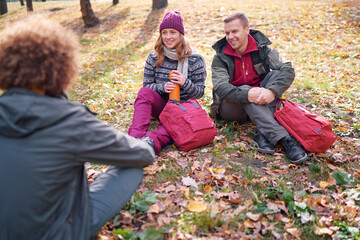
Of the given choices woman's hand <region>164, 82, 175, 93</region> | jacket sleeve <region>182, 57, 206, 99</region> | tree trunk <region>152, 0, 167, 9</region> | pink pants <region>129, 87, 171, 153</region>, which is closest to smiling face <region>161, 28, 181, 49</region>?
jacket sleeve <region>182, 57, 206, 99</region>

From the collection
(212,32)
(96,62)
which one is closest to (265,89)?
(96,62)

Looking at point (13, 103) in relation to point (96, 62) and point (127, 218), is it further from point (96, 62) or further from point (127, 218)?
point (96, 62)

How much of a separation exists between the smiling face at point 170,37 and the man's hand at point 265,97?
132 cm

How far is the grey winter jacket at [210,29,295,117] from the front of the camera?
3695mm

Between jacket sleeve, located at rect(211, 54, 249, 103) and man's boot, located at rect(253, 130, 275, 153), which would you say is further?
jacket sleeve, located at rect(211, 54, 249, 103)

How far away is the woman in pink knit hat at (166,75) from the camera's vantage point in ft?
12.4

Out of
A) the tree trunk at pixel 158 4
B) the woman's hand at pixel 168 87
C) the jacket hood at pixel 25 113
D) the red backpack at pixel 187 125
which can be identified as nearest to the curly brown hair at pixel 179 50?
the woman's hand at pixel 168 87

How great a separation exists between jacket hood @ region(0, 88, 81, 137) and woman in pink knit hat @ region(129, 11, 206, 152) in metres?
1.99

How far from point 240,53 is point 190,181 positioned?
197 centimetres

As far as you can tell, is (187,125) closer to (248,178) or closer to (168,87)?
(168,87)

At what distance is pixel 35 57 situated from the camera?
1.65 m

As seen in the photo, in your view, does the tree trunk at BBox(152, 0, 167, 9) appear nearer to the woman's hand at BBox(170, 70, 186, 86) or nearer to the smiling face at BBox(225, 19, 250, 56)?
the smiling face at BBox(225, 19, 250, 56)

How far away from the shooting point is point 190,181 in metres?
3.11

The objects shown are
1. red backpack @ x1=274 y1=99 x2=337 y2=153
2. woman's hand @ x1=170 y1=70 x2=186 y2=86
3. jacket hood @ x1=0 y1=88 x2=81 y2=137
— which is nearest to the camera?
jacket hood @ x1=0 y1=88 x2=81 y2=137
